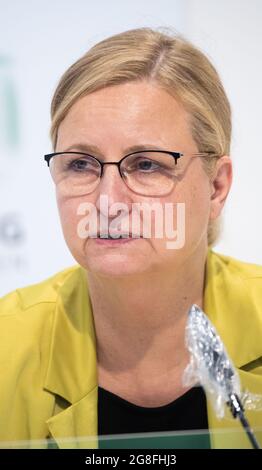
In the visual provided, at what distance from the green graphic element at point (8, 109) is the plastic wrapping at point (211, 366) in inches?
22.5

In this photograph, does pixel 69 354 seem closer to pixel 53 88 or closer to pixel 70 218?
pixel 70 218

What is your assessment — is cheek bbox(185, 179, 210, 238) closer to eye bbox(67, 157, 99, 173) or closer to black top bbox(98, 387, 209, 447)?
eye bbox(67, 157, 99, 173)

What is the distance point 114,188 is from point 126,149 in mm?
63

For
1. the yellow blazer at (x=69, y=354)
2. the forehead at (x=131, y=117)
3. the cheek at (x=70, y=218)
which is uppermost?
the forehead at (x=131, y=117)

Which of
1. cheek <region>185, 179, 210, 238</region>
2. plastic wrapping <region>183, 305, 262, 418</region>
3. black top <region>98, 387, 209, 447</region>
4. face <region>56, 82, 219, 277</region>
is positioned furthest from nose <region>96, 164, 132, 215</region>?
black top <region>98, 387, 209, 447</region>

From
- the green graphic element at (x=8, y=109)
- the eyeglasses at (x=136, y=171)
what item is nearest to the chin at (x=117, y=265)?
the eyeglasses at (x=136, y=171)

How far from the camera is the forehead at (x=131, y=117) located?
106 centimetres

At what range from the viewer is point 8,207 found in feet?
4.44

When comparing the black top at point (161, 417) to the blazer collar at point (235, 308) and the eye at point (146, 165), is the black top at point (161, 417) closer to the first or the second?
the blazer collar at point (235, 308)

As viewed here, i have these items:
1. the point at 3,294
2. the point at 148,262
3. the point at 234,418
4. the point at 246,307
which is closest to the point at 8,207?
the point at 3,294

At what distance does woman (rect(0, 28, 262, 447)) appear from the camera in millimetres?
1071

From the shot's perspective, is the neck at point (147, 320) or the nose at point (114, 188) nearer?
the nose at point (114, 188)
